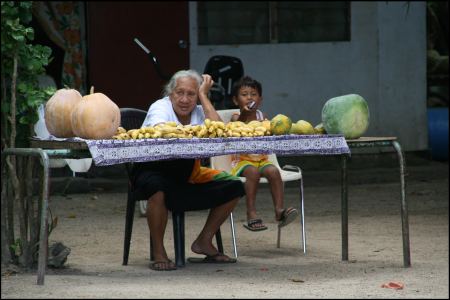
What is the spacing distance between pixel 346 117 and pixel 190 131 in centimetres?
102

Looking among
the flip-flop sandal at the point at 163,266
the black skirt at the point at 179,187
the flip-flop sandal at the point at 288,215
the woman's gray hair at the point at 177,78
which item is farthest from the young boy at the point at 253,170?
the flip-flop sandal at the point at 163,266

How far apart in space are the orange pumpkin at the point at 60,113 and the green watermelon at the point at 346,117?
1.57m

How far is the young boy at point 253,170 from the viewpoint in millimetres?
7203

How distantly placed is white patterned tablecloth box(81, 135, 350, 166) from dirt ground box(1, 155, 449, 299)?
2.35 feet

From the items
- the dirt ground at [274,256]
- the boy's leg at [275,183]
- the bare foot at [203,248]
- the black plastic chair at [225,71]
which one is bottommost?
the dirt ground at [274,256]

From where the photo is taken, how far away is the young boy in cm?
720

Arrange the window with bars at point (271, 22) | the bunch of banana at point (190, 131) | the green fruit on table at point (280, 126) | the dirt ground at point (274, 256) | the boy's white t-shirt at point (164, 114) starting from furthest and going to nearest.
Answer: the window with bars at point (271, 22) < the boy's white t-shirt at point (164, 114) < the green fruit on table at point (280, 126) < the bunch of banana at point (190, 131) < the dirt ground at point (274, 256)

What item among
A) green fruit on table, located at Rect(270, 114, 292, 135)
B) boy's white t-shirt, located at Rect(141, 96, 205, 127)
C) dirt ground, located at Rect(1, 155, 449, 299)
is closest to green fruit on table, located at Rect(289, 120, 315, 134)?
green fruit on table, located at Rect(270, 114, 292, 135)

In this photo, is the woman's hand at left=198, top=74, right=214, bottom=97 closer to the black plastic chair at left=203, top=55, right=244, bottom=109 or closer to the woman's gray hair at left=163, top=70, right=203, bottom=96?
the woman's gray hair at left=163, top=70, right=203, bottom=96

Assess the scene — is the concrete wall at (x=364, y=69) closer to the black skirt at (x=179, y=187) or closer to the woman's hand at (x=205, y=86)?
the woman's hand at (x=205, y=86)

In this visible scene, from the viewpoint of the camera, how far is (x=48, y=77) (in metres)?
12.9

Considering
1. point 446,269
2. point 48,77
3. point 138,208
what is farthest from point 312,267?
point 48,77

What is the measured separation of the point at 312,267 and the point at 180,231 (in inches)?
34.6

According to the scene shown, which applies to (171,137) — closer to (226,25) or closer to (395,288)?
(395,288)
